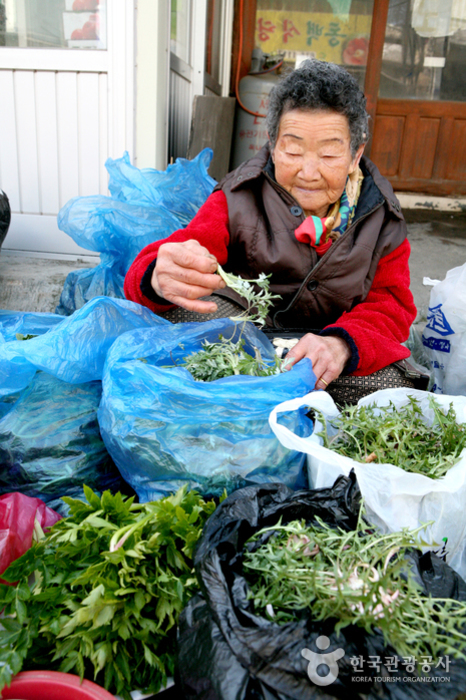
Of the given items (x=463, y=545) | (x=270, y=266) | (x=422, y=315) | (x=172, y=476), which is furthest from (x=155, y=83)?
(x=463, y=545)

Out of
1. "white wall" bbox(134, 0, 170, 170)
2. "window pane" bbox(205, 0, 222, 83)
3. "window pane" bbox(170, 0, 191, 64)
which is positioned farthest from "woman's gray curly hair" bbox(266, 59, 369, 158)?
"window pane" bbox(205, 0, 222, 83)

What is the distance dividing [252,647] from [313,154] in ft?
5.09

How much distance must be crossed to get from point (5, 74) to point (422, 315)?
2.74 meters

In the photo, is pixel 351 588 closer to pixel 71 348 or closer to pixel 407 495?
pixel 407 495

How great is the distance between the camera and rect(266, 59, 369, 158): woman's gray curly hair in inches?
70.4

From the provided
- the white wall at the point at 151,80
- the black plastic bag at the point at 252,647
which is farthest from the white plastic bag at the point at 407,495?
the white wall at the point at 151,80

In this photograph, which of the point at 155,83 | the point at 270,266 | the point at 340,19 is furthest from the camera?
the point at 340,19

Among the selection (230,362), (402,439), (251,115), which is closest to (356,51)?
(251,115)

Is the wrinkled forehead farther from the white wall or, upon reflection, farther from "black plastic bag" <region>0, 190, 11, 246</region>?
"black plastic bag" <region>0, 190, 11, 246</region>

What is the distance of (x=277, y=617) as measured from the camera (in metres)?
0.86

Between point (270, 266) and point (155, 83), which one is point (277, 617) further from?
point (155, 83)

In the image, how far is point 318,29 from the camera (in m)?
5.52

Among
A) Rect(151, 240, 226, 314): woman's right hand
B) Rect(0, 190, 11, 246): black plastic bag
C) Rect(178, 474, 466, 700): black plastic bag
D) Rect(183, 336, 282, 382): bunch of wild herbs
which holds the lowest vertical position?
Rect(178, 474, 466, 700): black plastic bag

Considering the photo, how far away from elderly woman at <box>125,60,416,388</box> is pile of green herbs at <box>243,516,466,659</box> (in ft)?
2.67
